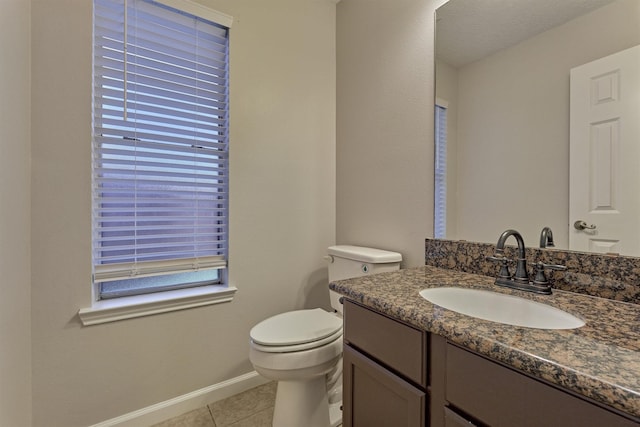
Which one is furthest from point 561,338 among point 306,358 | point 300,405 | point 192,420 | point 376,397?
point 192,420

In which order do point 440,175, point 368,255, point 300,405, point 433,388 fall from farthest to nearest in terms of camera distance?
point 368,255, point 440,175, point 300,405, point 433,388

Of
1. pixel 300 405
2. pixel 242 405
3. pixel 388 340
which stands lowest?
→ pixel 242 405

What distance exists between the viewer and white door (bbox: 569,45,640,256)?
0.85m

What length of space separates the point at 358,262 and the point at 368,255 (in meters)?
0.09

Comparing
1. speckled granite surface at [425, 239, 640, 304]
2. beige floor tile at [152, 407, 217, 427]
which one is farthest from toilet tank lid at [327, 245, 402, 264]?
beige floor tile at [152, 407, 217, 427]

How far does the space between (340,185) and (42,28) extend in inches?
66.3

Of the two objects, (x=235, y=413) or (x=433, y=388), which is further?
(x=235, y=413)

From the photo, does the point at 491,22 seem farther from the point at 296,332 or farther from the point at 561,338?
the point at 296,332

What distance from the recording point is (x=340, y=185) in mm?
2070

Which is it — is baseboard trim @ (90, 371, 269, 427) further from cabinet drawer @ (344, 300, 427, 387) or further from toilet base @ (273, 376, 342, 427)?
cabinet drawer @ (344, 300, 427, 387)

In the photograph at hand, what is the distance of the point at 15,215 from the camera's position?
1.01 metres

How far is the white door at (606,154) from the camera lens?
85 centimetres

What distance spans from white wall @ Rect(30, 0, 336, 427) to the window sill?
42 millimetres

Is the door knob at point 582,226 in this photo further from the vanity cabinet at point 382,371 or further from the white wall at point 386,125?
the vanity cabinet at point 382,371
